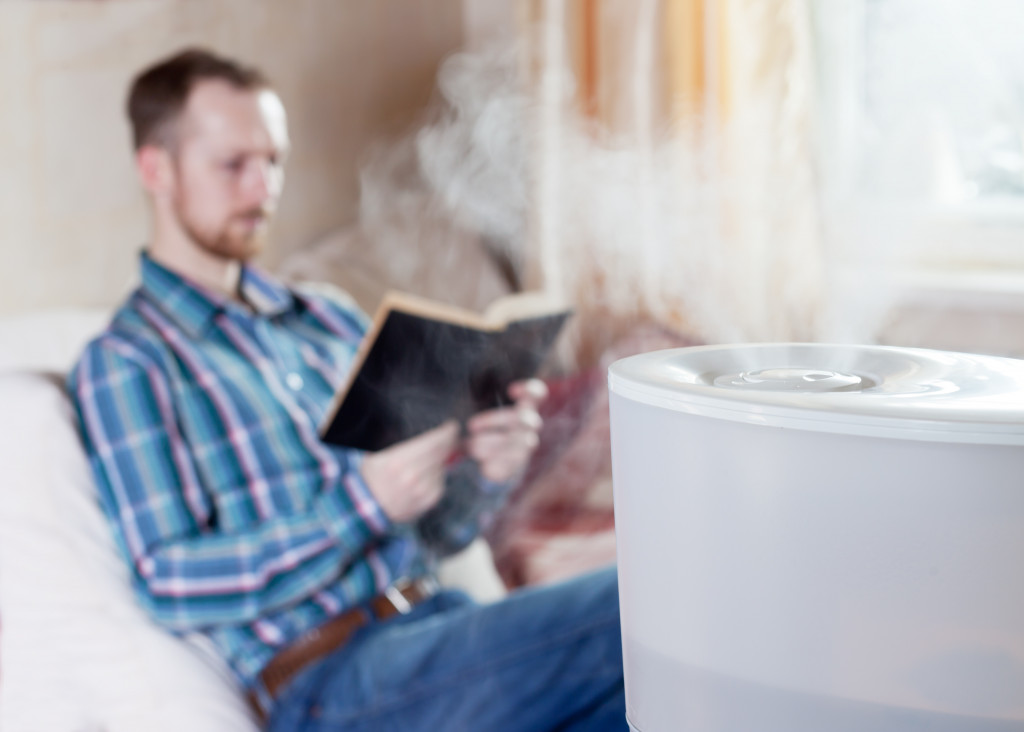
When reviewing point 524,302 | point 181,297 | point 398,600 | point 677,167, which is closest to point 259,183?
point 181,297

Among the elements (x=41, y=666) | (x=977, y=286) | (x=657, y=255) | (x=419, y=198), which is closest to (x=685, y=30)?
(x=657, y=255)

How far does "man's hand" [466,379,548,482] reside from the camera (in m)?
1.33

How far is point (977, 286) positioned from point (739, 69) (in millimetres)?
659

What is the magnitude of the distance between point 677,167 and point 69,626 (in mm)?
1555

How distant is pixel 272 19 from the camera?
186cm

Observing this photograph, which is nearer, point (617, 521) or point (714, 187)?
point (617, 521)

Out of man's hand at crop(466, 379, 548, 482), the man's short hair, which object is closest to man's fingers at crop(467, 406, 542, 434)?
man's hand at crop(466, 379, 548, 482)

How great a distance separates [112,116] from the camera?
1.56 m

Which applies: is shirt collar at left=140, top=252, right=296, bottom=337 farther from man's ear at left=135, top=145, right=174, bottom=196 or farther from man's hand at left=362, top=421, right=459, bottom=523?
man's hand at left=362, top=421, right=459, bottom=523

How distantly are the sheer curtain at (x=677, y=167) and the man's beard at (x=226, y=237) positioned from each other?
0.89 meters

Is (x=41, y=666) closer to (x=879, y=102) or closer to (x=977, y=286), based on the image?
(x=977, y=286)

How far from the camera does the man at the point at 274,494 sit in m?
1.07

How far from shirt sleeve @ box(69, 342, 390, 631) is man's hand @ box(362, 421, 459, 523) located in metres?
0.02

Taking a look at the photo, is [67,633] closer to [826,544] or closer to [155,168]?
[155,168]
